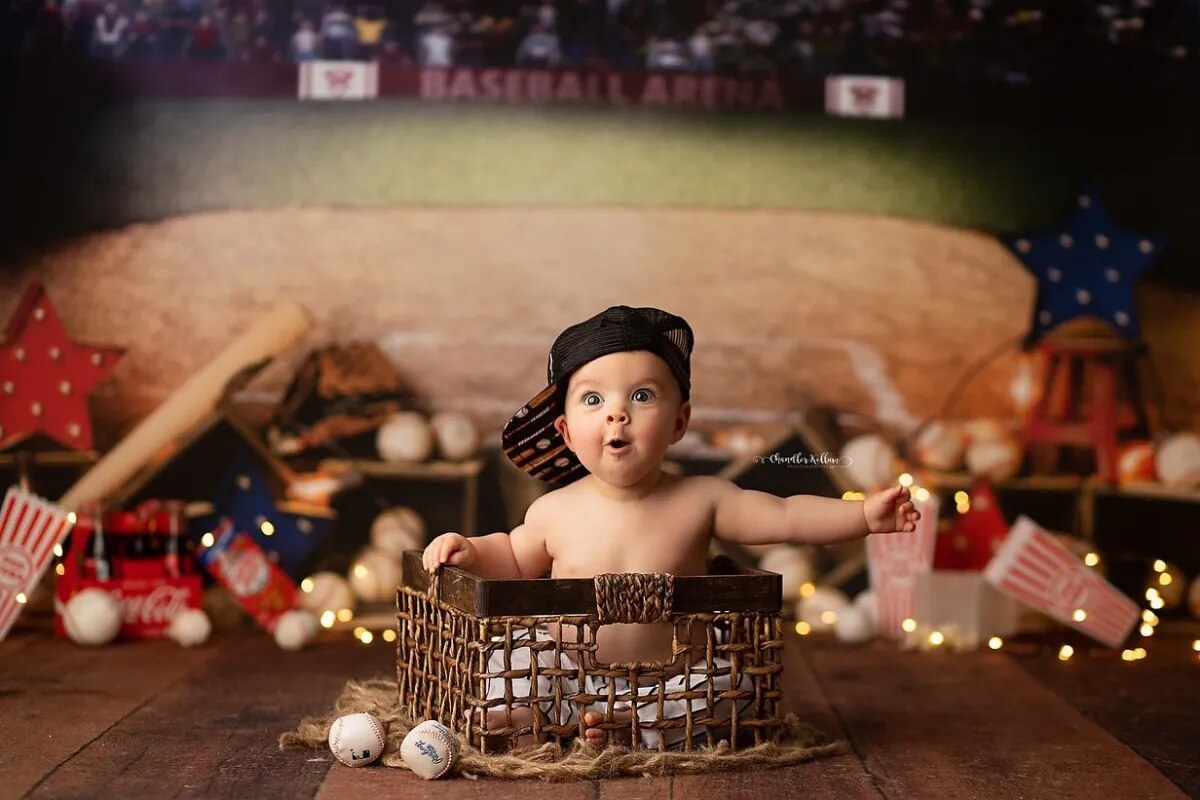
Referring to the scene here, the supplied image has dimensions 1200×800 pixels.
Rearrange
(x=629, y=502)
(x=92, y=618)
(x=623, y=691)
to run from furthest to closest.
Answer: (x=92, y=618) < (x=629, y=502) < (x=623, y=691)

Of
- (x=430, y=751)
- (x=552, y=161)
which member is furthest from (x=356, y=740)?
(x=552, y=161)

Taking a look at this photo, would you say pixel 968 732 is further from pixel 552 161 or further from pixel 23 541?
pixel 23 541

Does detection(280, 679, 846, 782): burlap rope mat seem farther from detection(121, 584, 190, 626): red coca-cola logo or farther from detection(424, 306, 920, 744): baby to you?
detection(121, 584, 190, 626): red coca-cola logo

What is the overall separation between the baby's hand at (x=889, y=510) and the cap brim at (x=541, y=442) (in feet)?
1.56

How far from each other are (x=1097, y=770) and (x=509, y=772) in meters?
0.83

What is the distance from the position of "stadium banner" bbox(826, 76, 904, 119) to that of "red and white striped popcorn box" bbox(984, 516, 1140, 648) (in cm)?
99

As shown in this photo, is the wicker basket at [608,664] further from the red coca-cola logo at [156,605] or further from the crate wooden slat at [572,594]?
the red coca-cola logo at [156,605]

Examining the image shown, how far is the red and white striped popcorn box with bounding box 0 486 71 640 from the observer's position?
302 centimetres

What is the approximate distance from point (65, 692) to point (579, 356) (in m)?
1.16

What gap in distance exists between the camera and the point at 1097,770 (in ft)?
6.50

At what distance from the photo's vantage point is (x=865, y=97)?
329 cm

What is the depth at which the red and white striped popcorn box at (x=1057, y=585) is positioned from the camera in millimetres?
3045

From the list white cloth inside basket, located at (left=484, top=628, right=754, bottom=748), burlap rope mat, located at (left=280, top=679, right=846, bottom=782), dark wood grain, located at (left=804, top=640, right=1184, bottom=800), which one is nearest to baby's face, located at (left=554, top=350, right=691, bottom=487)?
white cloth inside basket, located at (left=484, top=628, right=754, bottom=748)

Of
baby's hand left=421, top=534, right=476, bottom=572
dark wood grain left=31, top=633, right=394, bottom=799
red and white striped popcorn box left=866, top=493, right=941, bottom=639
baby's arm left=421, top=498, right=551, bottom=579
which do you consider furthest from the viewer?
red and white striped popcorn box left=866, top=493, right=941, bottom=639
